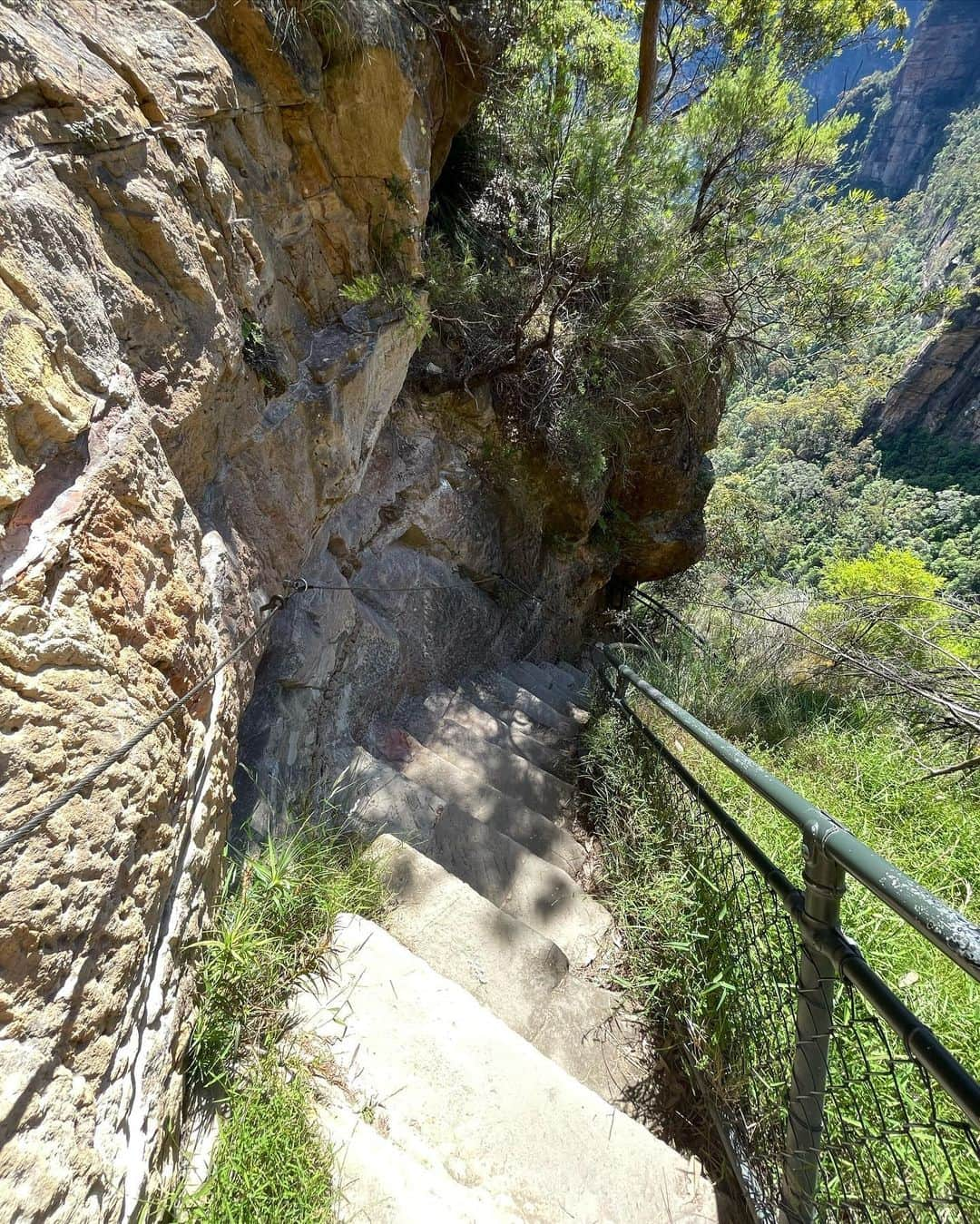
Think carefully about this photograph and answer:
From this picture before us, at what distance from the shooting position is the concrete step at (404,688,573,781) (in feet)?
11.5

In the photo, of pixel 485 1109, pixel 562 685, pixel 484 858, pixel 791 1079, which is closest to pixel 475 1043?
pixel 485 1109

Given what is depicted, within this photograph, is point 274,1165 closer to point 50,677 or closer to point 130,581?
point 50,677

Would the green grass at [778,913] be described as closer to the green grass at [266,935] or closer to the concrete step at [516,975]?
the concrete step at [516,975]

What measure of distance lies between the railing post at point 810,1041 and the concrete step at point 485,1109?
0.36 metres

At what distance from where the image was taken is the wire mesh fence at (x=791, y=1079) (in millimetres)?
1141

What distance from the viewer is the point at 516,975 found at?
1.87 meters

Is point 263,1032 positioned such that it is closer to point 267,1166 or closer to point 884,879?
point 267,1166

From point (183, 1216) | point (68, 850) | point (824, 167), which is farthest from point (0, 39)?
point (824, 167)

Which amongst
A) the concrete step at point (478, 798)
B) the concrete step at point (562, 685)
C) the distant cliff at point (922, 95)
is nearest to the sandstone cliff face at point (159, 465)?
the concrete step at point (478, 798)

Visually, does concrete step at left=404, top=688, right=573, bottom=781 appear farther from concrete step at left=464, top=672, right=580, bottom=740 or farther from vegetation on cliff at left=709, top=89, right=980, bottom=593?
vegetation on cliff at left=709, top=89, right=980, bottom=593

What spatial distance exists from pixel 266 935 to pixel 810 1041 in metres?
1.31

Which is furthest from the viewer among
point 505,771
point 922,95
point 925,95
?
point 922,95

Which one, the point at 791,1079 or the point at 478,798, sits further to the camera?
the point at 478,798

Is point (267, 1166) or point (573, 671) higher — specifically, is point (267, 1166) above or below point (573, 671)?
above
